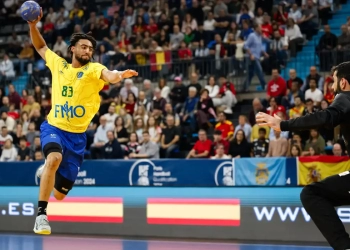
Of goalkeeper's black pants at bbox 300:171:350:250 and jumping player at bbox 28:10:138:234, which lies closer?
goalkeeper's black pants at bbox 300:171:350:250

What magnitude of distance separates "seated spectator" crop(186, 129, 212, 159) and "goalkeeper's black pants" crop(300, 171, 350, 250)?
976cm

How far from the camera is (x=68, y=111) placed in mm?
11055

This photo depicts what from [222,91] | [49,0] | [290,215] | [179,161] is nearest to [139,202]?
[179,161]

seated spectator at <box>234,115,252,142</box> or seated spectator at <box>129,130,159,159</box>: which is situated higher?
seated spectator at <box>234,115,252,142</box>

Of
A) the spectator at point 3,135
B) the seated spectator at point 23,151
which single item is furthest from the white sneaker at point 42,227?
the spectator at point 3,135

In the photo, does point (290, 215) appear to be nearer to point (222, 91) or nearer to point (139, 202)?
point (139, 202)

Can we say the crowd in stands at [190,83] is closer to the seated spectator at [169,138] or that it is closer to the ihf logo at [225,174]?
the seated spectator at [169,138]

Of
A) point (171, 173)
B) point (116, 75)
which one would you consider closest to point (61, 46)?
point (171, 173)

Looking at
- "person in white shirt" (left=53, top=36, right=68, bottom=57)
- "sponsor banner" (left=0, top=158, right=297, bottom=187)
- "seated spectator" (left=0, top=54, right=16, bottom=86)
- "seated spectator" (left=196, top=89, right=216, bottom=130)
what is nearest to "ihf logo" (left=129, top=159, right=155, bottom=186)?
"sponsor banner" (left=0, top=158, right=297, bottom=187)

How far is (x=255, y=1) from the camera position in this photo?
76.3 feet

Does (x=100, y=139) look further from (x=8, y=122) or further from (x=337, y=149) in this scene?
(x=337, y=149)

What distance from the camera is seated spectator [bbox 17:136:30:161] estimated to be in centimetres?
2031

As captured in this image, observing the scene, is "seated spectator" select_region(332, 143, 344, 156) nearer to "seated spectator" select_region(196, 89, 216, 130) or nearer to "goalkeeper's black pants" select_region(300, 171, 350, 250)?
"seated spectator" select_region(196, 89, 216, 130)

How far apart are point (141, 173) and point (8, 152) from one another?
5152 mm
